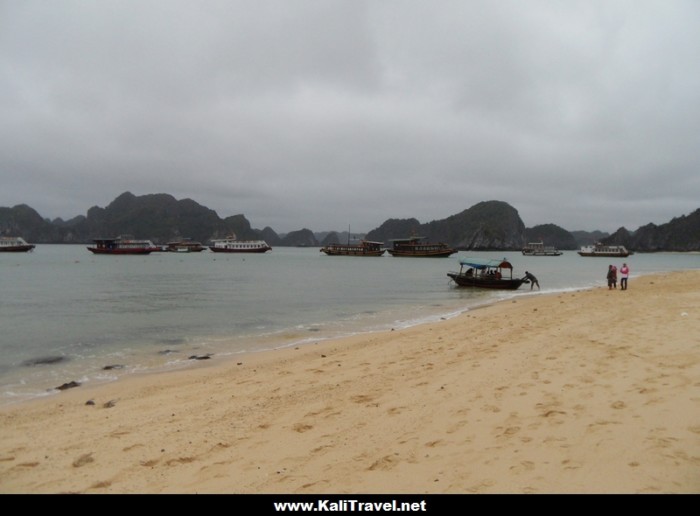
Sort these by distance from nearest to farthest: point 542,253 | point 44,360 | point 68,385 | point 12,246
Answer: point 68,385, point 44,360, point 12,246, point 542,253

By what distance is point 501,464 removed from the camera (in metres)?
4.20

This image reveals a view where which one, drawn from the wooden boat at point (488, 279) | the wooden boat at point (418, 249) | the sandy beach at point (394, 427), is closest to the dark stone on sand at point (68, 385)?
the sandy beach at point (394, 427)

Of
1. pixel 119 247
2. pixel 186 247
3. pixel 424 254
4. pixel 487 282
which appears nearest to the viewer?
pixel 487 282

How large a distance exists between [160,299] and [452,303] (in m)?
19.5

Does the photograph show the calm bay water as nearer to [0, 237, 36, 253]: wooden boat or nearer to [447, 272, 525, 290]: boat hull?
[447, 272, 525, 290]: boat hull

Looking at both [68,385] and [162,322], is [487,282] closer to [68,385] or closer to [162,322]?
[162,322]

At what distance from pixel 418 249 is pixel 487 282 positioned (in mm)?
71621

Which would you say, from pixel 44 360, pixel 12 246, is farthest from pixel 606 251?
pixel 12 246

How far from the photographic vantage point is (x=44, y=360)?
12703 millimetres

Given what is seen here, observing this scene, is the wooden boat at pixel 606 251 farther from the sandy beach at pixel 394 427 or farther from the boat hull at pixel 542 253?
the sandy beach at pixel 394 427

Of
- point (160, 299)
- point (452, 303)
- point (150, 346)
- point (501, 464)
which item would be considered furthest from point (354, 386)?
point (160, 299)

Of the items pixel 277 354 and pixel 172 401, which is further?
pixel 277 354

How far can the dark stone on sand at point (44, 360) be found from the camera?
12.4 m
